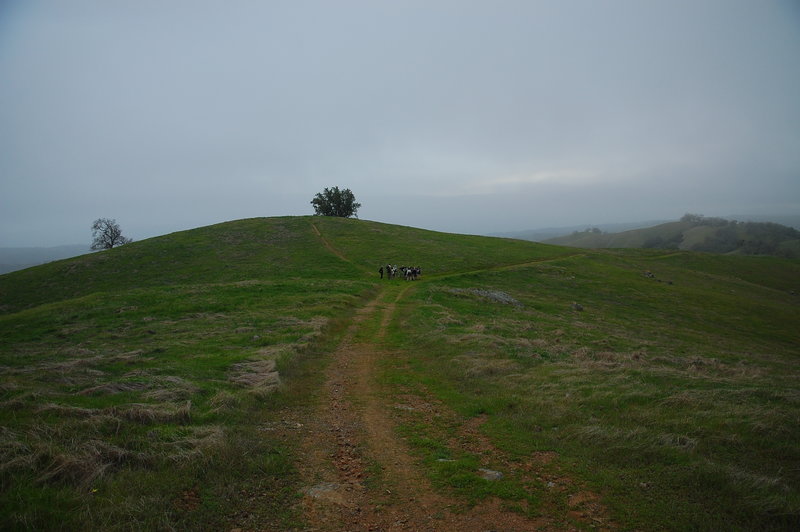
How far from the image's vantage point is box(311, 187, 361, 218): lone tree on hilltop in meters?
92.4

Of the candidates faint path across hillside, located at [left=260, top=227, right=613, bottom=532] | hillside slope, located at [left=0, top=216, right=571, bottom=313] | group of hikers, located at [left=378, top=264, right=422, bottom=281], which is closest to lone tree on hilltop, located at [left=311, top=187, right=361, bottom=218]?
hillside slope, located at [left=0, top=216, right=571, bottom=313]

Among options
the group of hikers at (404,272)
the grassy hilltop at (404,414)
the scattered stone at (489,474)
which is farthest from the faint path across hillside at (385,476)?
the group of hikers at (404,272)

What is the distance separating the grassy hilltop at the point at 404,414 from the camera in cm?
673

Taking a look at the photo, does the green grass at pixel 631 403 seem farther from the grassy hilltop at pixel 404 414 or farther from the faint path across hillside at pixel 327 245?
the faint path across hillside at pixel 327 245

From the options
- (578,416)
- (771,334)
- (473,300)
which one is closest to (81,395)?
(578,416)

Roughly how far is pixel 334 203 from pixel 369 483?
88.6 metres

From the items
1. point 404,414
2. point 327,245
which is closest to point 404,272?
point 327,245

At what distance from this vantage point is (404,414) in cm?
1147

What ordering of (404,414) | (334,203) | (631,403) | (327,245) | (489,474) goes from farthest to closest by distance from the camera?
(334,203), (327,245), (404,414), (631,403), (489,474)

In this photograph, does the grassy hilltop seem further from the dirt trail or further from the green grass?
A: the dirt trail

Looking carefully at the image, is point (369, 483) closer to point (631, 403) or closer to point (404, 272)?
point (631, 403)

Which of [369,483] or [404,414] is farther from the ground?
[369,483]

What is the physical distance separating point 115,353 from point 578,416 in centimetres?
1904

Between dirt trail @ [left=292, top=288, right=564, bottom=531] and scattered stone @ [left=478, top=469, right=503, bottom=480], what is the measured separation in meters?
0.88
